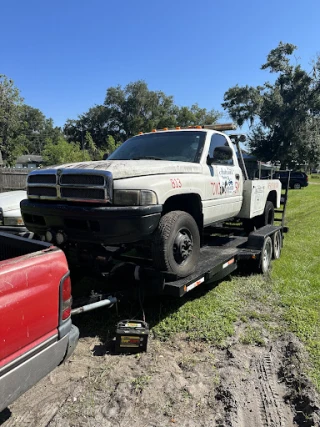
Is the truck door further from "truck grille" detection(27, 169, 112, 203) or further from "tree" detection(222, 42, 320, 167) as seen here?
"tree" detection(222, 42, 320, 167)

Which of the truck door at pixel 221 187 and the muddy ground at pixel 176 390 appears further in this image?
the truck door at pixel 221 187

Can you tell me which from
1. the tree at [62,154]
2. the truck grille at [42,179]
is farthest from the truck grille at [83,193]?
the tree at [62,154]

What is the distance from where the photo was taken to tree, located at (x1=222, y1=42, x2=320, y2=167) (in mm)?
37000

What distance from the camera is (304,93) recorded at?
37.0m

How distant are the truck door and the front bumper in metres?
1.38

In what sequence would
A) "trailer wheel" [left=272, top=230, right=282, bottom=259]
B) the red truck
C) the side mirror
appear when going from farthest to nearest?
1. "trailer wheel" [left=272, top=230, right=282, bottom=259]
2. the side mirror
3. the red truck

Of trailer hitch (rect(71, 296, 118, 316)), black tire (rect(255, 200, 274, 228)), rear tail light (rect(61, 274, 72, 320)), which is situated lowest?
trailer hitch (rect(71, 296, 118, 316))

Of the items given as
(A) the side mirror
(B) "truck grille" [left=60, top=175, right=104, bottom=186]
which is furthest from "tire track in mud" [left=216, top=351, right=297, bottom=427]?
(A) the side mirror

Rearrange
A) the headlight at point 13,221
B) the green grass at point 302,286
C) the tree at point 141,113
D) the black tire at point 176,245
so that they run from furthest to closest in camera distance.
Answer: the tree at point 141,113 < the headlight at point 13,221 < the green grass at point 302,286 < the black tire at point 176,245

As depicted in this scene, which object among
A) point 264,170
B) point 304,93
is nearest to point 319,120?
point 304,93

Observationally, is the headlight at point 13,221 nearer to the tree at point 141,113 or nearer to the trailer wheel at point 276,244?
the trailer wheel at point 276,244

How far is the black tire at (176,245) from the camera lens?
145 inches

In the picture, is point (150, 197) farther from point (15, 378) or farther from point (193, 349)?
Answer: point (15, 378)

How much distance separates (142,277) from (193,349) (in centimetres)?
93
